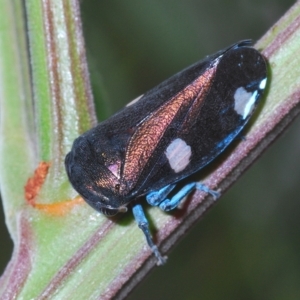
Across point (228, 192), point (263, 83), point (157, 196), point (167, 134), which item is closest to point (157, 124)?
point (167, 134)

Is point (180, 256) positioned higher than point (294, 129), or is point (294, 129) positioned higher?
point (294, 129)

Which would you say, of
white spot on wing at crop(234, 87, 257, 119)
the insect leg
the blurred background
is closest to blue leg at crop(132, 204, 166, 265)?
the insect leg

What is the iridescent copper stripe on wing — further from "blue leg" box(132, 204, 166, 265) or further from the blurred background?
the blurred background

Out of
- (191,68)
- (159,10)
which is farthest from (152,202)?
(159,10)

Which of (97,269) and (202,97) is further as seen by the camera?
(202,97)

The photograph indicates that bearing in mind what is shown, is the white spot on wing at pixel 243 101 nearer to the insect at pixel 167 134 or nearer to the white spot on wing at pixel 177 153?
the insect at pixel 167 134

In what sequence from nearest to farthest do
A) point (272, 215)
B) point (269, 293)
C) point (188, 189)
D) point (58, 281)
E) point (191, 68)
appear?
point (58, 281) < point (188, 189) < point (191, 68) < point (269, 293) < point (272, 215)

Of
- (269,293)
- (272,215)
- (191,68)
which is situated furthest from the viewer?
(272,215)

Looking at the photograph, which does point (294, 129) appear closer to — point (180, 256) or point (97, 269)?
point (180, 256)

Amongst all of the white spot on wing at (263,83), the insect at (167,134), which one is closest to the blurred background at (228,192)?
the insect at (167,134)
